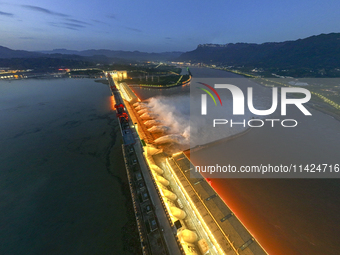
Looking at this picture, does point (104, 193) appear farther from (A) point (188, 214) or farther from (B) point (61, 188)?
(A) point (188, 214)

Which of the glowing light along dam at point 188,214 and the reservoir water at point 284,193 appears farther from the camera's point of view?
the reservoir water at point 284,193

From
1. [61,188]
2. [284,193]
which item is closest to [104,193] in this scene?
[61,188]

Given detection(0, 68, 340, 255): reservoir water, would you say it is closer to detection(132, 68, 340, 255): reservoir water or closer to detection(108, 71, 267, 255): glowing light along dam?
detection(132, 68, 340, 255): reservoir water

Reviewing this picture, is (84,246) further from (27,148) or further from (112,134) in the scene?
(27,148)

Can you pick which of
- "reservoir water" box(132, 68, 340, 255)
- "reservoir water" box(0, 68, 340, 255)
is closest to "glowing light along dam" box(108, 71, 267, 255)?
"reservoir water" box(0, 68, 340, 255)

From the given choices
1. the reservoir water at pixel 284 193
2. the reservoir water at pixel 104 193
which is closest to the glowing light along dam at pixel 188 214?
the reservoir water at pixel 104 193

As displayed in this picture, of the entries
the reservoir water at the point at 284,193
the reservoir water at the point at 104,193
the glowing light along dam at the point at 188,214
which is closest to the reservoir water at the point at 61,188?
the reservoir water at the point at 104,193

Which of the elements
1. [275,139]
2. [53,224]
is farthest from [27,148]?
[275,139]

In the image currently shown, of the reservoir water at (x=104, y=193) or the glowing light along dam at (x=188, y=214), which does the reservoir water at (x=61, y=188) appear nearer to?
the reservoir water at (x=104, y=193)

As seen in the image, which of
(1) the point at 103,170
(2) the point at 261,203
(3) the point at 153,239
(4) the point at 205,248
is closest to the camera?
(4) the point at 205,248

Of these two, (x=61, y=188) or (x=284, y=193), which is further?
(x=61, y=188)

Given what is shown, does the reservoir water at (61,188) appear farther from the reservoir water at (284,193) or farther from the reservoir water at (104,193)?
the reservoir water at (284,193)
